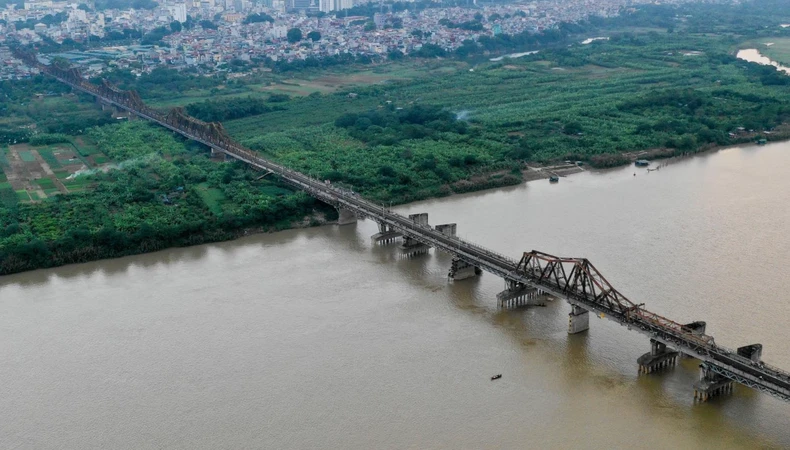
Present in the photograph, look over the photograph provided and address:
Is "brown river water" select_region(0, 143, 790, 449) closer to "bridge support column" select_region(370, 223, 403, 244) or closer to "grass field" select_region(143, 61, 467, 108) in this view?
"bridge support column" select_region(370, 223, 403, 244)

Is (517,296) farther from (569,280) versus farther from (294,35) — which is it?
(294,35)

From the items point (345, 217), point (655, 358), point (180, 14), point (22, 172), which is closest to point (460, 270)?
point (345, 217)

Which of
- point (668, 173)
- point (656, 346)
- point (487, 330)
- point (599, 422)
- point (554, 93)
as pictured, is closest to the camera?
point (599, 422)

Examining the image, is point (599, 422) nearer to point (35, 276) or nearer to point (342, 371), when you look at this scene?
point (342, 371)

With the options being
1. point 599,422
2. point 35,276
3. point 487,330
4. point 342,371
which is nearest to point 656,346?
point 599,422

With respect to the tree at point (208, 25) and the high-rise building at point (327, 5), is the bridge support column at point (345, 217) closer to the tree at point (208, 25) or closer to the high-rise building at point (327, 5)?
the tree at point (208, 25)

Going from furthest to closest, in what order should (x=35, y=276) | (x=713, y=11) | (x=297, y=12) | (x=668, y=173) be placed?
(x=297, y=12) → (x=713, y=11) → (x=668, y=173) → (x=35, y=276)

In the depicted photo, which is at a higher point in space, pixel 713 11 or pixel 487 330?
pixel 713 11
